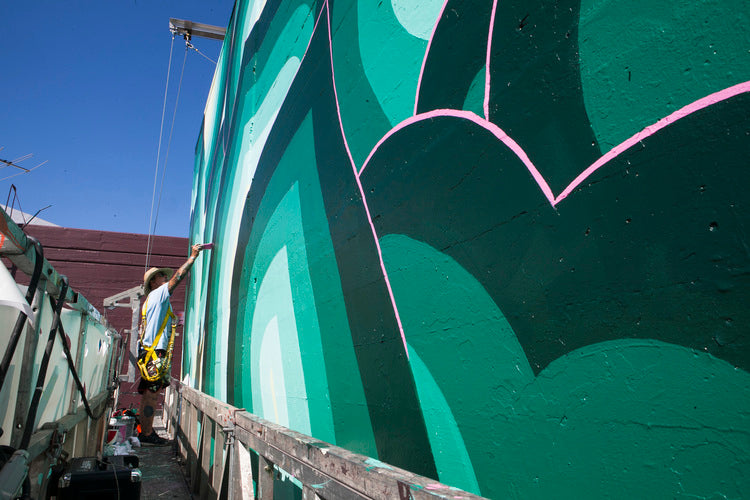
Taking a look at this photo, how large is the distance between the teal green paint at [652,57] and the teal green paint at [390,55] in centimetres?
74

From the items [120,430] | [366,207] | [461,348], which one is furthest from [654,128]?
[120,430]

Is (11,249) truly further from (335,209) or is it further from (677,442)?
(677,442)

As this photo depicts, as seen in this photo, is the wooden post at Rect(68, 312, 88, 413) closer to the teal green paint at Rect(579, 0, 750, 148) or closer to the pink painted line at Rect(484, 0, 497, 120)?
the pink painted line at Rect(484, 0, 497, 120)

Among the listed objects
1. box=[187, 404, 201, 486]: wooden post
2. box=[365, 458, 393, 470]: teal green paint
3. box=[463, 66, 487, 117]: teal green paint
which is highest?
box=[463, 66, 487, 117]: teal green paint

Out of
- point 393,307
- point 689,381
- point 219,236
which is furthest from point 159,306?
point 689,381

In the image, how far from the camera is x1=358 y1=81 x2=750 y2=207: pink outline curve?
0.88 meters

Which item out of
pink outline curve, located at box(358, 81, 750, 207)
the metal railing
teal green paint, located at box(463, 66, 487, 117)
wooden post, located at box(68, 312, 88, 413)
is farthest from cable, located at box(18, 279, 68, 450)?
teal green paint, located at box(463, 66, 487, 117)

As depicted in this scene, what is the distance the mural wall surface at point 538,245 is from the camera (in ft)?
2.90

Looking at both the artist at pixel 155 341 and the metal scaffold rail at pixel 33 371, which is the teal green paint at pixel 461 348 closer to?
the metal scaffold rail at pixel 33 371

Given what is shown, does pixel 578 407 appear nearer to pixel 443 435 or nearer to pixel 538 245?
pixel 538 245

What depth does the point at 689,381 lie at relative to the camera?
0.90 meters

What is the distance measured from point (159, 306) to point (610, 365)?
246 inches

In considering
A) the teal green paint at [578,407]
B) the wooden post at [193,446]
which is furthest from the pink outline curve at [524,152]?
the wooden post at [193,446]

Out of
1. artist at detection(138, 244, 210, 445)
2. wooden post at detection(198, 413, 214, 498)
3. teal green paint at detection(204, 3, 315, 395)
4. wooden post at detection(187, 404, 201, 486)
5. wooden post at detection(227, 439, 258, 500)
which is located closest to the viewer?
wooden post at detection(227, 439, 258, 500)
